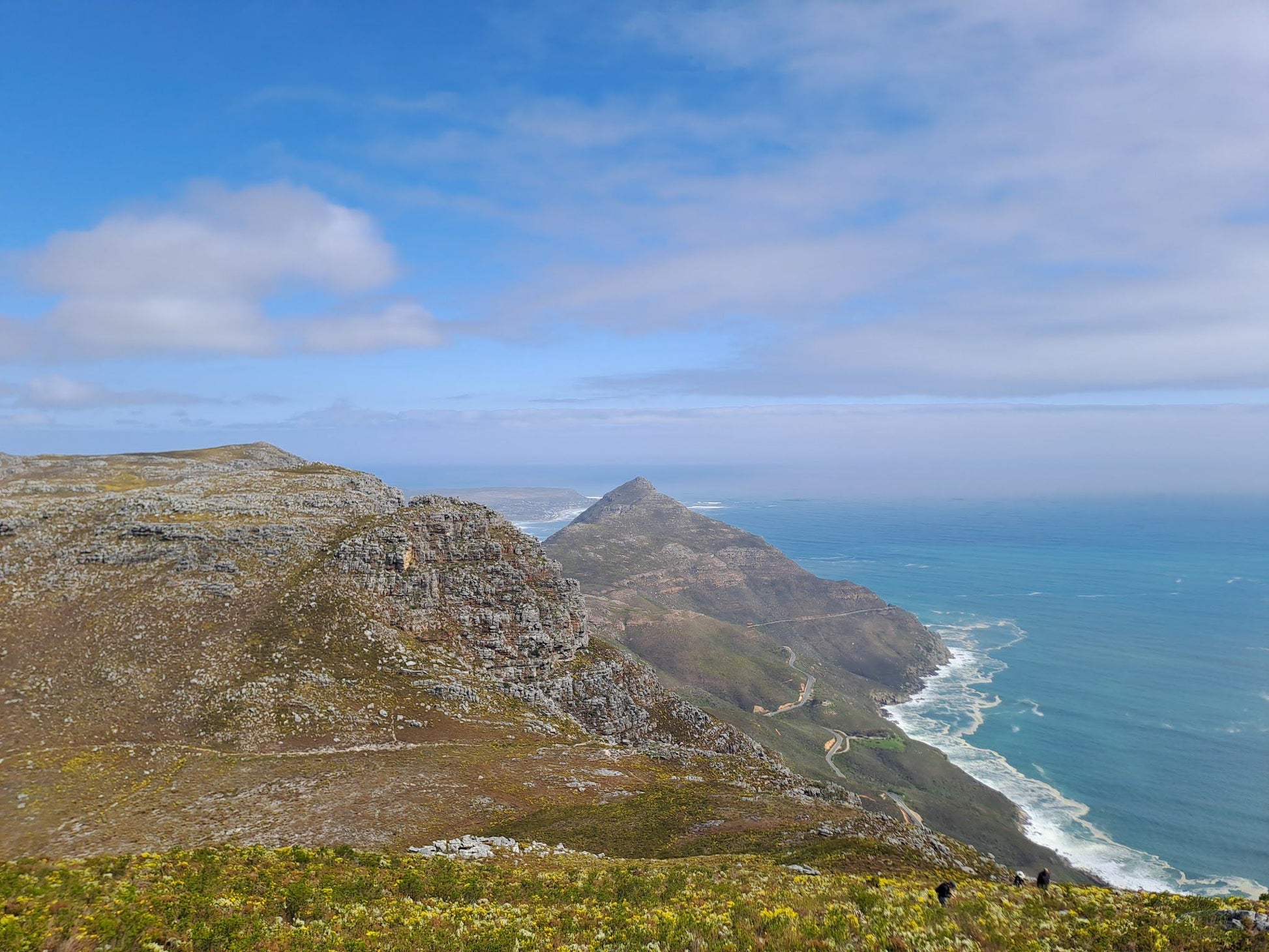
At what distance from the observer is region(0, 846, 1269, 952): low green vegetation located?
16219mm

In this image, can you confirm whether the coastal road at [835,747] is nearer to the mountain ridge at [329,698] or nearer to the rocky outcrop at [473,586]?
the mountain ridge at [329,698]

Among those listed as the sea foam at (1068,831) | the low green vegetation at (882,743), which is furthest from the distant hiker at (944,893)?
the low green vegetation at (882,743)

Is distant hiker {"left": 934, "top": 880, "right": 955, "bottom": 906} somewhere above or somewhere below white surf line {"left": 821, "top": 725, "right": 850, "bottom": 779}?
above

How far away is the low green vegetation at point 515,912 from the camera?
16.2 m

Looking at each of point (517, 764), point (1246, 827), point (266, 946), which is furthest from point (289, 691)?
point (1246, 827)

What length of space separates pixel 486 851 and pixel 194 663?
1651 inches

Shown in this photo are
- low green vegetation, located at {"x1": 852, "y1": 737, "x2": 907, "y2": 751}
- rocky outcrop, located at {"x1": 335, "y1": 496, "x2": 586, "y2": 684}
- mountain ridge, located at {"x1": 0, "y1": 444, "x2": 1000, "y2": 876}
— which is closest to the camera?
mountain ridge, located at {"x1": 0, "y1": 444, "x2": 1000, "y2": 876}

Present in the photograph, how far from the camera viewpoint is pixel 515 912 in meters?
21.2

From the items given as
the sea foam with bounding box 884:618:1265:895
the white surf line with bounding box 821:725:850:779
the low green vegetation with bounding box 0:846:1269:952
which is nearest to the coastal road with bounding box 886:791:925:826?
the white surf line with bounding box 821:725:850:779

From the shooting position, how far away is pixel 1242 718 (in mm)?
186750

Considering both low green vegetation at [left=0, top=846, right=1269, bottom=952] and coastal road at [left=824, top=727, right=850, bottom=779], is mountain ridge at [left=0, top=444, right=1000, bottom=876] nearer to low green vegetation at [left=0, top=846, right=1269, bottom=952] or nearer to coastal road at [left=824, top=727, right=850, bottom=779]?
low green vegetation at [left=0, top=846, right=1269, bottom=952]

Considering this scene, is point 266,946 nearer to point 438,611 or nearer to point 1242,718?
point 438,611

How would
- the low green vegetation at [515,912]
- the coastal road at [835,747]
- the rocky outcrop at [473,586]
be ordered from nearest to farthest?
the low green vegetation at [515,912], the rocky outcrop at [473,586], the coastal road at [835,747]

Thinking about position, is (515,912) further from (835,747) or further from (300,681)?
(835,747)
